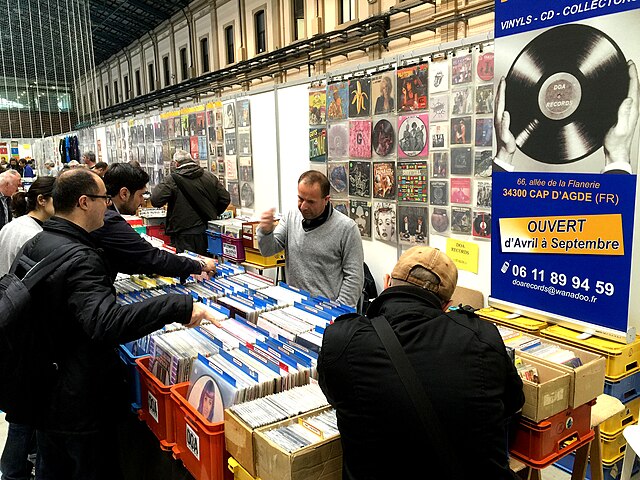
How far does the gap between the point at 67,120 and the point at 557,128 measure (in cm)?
2104

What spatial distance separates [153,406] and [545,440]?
5.06ft

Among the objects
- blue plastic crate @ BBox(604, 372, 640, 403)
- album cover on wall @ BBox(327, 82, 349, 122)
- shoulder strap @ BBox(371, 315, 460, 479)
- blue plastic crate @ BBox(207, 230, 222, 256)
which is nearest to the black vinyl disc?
blue plastic crate @ BBox(604, 372, 640, 403)

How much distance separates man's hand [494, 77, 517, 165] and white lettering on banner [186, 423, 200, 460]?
257 cm

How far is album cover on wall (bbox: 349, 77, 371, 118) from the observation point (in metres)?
5.47

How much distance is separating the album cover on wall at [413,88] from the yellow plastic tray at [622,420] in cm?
303

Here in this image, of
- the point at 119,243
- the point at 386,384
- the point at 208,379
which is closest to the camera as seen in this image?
the point at 386,384

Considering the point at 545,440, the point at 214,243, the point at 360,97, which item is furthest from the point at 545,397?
the point at 214,243

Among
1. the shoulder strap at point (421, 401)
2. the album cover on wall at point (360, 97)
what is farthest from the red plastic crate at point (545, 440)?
the album cover on wall at point (360, 97)

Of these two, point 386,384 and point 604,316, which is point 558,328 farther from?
point 386,384

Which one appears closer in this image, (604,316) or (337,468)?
(337,468)

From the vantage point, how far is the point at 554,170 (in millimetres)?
3080

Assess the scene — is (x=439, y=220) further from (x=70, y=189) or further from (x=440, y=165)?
(x=70, y=189)

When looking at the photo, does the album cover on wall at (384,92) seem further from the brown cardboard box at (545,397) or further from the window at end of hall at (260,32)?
the window at end of hall at (260,32)

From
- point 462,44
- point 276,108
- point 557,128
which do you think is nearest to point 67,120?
point 276,108
